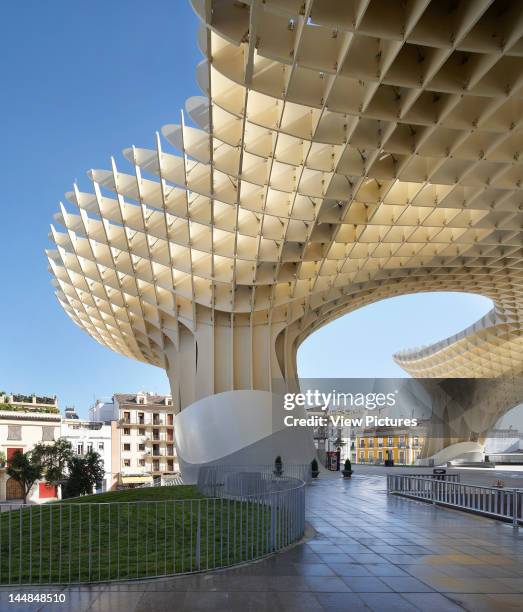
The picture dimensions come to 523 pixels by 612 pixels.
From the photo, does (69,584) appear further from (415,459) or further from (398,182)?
(415,459)

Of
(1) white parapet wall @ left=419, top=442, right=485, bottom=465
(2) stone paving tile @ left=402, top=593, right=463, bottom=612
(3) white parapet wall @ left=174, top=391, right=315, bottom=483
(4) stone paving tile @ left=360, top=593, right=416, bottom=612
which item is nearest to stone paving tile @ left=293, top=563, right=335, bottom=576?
(4) stone paving tile @ left=360, top=593, right=416, bottom=612

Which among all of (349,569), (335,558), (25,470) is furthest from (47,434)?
(349,569)

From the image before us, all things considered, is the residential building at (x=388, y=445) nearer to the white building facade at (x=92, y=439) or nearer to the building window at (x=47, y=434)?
the white building facade at (x=92, y=439)

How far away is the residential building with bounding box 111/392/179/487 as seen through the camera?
333 feet

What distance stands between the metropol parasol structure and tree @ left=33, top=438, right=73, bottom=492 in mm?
24806

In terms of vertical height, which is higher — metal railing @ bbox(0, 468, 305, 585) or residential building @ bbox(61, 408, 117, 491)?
metal railing @ bbox(0, 468, 305, 585)

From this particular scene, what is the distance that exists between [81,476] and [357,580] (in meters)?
62.2

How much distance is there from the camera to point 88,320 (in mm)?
53344

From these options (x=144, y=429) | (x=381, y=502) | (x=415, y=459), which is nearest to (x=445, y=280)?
(x=381, y=502)

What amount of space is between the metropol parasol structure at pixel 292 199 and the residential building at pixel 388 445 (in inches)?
1706

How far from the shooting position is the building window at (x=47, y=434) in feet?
292

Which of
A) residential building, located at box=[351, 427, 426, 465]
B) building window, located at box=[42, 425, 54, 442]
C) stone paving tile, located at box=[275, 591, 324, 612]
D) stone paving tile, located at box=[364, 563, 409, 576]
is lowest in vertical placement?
residential building, located at box=[351, 427, 426, 465]

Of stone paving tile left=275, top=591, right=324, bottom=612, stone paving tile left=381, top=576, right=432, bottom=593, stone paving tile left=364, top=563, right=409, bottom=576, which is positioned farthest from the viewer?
stone paving tile left=364, top=563, right=409, bottom=576

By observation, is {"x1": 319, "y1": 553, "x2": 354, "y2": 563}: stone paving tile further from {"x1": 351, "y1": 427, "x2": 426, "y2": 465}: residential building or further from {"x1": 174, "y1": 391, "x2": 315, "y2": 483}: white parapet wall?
{"x1": 351, "y1": 427, "x2": 426, "y2": 465}: residential building
